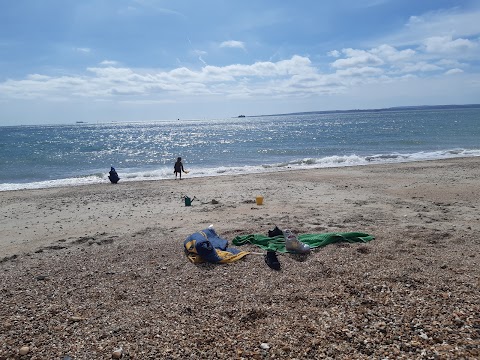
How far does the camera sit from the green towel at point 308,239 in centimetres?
749

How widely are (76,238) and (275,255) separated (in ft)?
18.0

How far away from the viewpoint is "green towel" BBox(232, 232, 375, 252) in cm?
749

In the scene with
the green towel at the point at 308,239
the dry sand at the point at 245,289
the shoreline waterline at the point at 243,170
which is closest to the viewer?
the dry sand at the point at 245,289

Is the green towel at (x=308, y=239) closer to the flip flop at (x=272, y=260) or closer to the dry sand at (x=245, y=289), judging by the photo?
the dry sand at (x=245, y=289)

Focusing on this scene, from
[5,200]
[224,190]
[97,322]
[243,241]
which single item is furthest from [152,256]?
[5,200]

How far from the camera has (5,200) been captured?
15.4 m

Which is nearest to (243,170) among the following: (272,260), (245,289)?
(272,260)

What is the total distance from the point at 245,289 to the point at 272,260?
1.13 metres

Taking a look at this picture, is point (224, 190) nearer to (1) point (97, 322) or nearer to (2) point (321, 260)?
(2) point (321, 260)

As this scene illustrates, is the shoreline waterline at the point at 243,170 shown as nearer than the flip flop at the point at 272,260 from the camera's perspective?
No

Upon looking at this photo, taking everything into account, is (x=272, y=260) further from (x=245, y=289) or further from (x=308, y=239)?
(x=308, y=239)

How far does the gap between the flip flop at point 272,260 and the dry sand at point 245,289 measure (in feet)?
0.39

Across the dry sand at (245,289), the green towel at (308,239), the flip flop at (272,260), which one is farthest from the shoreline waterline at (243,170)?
the flip flop at (272,260)

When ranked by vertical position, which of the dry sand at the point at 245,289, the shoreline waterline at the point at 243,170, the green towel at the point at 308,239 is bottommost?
the shoreline waterline at the point at 243,170
